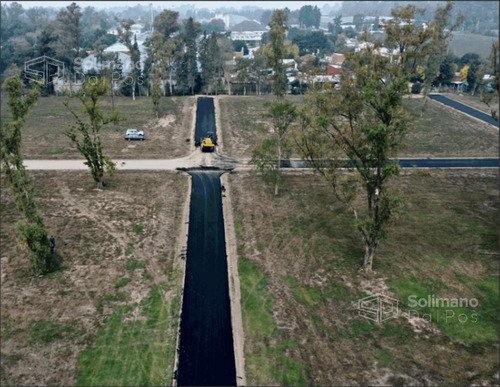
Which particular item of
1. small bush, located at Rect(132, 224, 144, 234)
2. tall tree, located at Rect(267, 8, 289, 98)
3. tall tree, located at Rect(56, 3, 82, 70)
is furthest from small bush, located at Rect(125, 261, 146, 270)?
tall tree, located at Rect(56, 3, 82, 70)

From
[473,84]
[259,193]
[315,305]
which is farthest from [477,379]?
[473,84]

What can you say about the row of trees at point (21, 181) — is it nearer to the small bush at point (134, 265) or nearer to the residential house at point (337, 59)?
the small bush at point (134, 265)

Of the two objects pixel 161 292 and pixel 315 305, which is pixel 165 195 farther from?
pixel 315 305

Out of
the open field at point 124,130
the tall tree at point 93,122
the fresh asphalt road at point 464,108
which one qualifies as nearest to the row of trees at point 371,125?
the tall tree at point 93,122

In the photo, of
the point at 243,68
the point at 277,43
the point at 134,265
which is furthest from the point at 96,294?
the point at 243,68

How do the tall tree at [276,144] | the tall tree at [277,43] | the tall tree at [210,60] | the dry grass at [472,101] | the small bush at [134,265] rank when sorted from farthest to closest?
the tall tree at [210,60]
the dry grass at [472,101]
the tall tree at [277,43]
the tall tree at [276,144]
the small bush at [134,265]

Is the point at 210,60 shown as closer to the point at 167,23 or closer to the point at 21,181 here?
the point at 167,23
